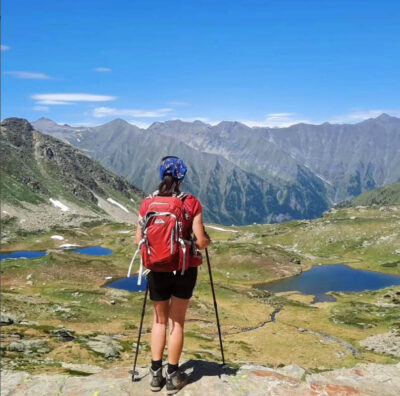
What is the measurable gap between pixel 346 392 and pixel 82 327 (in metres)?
51.8

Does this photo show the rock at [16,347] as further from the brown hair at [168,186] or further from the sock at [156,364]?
the brown hair at [168,186]

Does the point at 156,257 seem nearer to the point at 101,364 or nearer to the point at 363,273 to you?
the point at 101,364

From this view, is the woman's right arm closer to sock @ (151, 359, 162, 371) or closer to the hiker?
the hiker

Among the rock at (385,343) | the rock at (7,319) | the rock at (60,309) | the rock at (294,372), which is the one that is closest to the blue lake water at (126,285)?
the rock at (60,309)

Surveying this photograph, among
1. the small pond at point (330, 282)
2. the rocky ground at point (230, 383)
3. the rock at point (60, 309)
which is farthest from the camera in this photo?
the small pond at point (330, 282)

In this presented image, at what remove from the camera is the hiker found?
12.1 m

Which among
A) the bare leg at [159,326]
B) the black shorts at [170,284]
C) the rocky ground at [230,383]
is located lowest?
the rocky ground at [230,383]

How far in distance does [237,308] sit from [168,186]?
73088 millimetres

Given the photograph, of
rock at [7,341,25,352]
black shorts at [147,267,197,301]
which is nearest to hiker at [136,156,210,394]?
black shorts at [147,267,197,301]

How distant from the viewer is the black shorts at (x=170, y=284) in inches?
483

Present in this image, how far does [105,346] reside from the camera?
42656 mm

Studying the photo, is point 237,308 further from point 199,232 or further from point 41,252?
point 41,252

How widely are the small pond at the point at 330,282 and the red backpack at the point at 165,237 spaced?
3735 inches

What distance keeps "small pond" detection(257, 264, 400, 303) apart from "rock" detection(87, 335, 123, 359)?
66.5 meters
